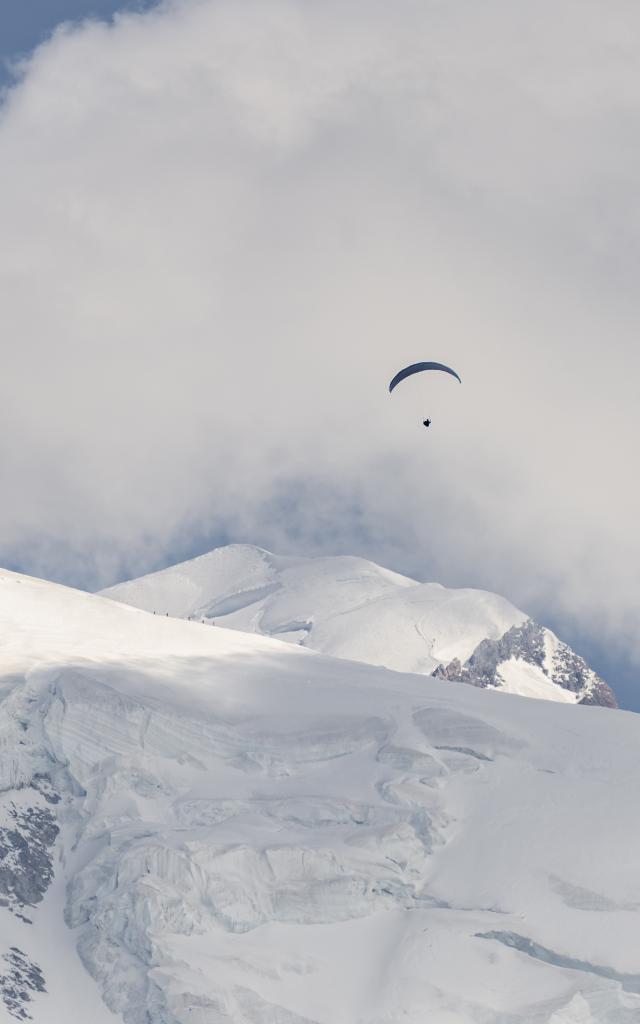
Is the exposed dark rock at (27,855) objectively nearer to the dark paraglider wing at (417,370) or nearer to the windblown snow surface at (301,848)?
the windblown snow surface at (301,848)

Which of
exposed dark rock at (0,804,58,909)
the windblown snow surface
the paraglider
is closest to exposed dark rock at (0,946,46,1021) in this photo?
the windblown snow surface

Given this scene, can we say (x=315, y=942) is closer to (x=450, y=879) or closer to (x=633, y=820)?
(x=450, y=879)

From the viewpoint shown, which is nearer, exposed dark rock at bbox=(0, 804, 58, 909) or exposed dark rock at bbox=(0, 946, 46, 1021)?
exposed dark rock at bbox=(0, 946, 46, 1021)

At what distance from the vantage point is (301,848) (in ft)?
468

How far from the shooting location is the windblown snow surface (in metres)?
131

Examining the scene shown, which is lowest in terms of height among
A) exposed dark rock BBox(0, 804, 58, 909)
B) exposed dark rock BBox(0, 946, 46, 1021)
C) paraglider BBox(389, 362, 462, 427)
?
exposed dark rock BBox(0, 946, 46, 1021)

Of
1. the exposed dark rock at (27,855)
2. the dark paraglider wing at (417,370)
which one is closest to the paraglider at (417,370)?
the dark paraglider wing at (417,370)

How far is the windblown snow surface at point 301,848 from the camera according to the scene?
429 ft

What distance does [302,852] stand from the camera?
142375mm

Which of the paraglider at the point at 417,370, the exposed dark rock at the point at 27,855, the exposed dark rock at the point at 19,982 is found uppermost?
the paraglider at the point at 417,370

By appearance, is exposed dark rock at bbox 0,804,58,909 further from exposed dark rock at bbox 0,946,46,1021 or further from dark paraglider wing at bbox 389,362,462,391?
dark paraglider wing at bbox 389,362,462,391

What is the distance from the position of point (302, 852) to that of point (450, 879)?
38.5 feet

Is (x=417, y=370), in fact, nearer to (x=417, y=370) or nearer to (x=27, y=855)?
(x=417, y=370)

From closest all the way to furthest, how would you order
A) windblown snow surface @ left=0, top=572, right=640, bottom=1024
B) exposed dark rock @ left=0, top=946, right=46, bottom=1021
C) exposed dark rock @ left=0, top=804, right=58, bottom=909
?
1. exposed dark rock @ left=0, top=946, right=46, bottom=1021
2. windblown snow surface @ left=0, top=572, right=640, bottom=1024
3. exposed dark rock @ left=0, top=804, right=58, bottom=909
